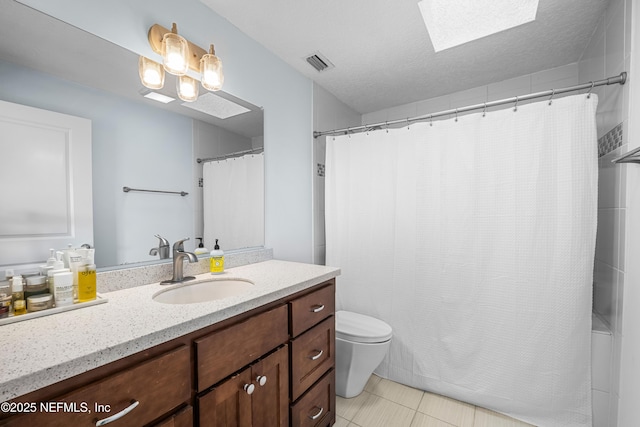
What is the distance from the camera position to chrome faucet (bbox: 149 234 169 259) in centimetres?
123

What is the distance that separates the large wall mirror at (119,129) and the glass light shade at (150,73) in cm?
3

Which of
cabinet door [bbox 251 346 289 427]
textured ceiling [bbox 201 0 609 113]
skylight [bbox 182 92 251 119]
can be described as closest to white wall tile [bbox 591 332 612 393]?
cabinet door [bbox 251 346 289 427]

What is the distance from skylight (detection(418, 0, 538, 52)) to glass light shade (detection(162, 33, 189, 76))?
1183 mm

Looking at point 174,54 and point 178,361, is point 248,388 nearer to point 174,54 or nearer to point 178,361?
point 178,361

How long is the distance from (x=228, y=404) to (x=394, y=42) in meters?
2.01

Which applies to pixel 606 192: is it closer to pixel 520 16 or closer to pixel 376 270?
pixel 520 16

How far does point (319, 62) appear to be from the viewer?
6.32 feet

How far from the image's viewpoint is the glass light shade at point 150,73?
1179 millimetres

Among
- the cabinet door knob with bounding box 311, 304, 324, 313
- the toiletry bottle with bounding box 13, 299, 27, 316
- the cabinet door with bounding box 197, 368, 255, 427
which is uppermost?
the toiletry bottle with bounding box 13, 299, 27, 316

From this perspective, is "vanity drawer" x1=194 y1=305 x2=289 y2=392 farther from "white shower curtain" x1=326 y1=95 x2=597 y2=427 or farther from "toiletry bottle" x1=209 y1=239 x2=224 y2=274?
"white shower curtain" x1=326 y1=95 x2=597 y2=427

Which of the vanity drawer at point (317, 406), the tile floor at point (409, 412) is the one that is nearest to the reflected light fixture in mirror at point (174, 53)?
the vanity drawer at point (317, 406)

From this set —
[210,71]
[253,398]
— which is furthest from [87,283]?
[210,71]

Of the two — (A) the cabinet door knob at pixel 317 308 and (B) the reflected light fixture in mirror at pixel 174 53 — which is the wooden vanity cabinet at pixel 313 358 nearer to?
(A) the cabinet door knob at pixel 317 308

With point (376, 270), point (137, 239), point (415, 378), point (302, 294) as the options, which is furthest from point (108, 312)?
point (415, 378)
